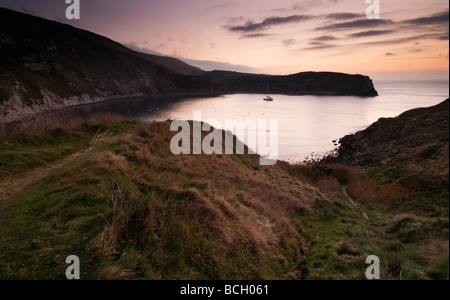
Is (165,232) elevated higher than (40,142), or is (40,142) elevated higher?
(40,142)

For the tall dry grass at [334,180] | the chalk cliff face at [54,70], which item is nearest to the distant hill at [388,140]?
the tall dry grass at [334,180]

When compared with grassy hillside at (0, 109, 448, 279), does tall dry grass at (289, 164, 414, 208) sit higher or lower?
lower

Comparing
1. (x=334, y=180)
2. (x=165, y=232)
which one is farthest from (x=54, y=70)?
(x=165, y=232)

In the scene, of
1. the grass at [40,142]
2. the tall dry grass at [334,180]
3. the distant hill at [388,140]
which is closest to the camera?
the grass at [40,142]

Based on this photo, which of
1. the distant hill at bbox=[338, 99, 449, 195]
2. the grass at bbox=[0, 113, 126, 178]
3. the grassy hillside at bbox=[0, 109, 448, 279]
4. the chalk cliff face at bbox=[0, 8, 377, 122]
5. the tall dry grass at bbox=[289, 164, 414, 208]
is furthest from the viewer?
the chalk cliff face at bbox=[0, 8, 377, 122]

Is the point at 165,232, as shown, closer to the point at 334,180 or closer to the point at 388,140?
the point at 334,180

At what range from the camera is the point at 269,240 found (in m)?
8.06

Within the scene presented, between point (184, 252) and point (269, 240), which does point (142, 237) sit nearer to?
point (184, 252)

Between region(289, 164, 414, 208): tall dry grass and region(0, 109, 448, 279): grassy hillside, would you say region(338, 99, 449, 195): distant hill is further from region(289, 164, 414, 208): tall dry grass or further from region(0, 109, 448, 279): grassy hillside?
region(0, 109, 448, 279): grassy hillside

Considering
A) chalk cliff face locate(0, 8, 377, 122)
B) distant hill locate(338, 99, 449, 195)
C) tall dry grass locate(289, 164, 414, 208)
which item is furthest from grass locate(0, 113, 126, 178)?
chalk cliff face locate(0, 8, 377, 122)

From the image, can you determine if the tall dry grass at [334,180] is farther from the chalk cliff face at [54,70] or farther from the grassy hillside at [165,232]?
the chalk cliff face at [54,70]

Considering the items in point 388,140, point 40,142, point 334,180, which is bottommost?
point 334,180

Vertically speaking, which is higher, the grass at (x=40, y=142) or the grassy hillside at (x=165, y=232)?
the grass at (x=40, y=142)

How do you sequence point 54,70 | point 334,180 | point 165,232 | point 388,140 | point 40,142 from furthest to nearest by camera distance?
point 54,70 → point 388,140 → point 334,180 → point 40,142 → point 165,232
